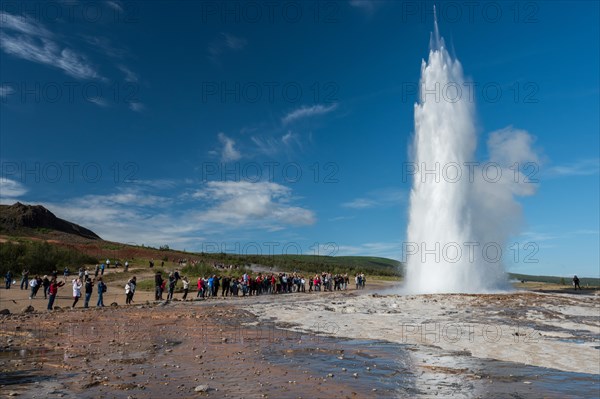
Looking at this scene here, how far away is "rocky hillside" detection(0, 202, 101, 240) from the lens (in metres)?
104

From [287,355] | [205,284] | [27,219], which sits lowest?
[287,355]

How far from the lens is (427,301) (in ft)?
91.7

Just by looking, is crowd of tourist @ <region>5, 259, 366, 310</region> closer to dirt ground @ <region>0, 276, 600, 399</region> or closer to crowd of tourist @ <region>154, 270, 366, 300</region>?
crowd of tourist @ <region>154, 270, 366, 300</region>

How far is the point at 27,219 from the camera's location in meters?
113

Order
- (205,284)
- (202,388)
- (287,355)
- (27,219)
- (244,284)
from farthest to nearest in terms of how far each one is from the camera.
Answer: (27,219)
(244,284)
(205,284)
(287,355)
(202,388)

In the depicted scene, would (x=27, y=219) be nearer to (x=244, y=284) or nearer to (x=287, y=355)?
(x=244, y=284)

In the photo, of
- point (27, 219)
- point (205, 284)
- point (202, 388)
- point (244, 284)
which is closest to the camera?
point (202, 388)

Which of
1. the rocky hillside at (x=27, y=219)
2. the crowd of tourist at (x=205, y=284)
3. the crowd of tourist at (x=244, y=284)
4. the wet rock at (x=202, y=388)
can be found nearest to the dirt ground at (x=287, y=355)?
the wet rock at (x=202, y=388)

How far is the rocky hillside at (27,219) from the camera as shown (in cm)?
10378

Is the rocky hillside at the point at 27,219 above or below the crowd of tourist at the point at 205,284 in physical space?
above

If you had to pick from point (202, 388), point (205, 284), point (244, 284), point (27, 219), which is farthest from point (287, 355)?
point (27, 219)

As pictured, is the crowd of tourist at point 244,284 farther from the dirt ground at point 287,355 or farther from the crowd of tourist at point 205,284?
the dirt ground at point 287,355

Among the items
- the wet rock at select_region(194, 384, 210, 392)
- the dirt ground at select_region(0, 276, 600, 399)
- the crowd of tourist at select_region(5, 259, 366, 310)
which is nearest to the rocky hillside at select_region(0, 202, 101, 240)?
the crowd of tourist at select_region(5, 259, 366, 310)

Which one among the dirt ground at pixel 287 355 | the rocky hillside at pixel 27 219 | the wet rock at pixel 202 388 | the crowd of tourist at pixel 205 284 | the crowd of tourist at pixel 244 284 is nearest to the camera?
the wet rock at pixel 202 388
